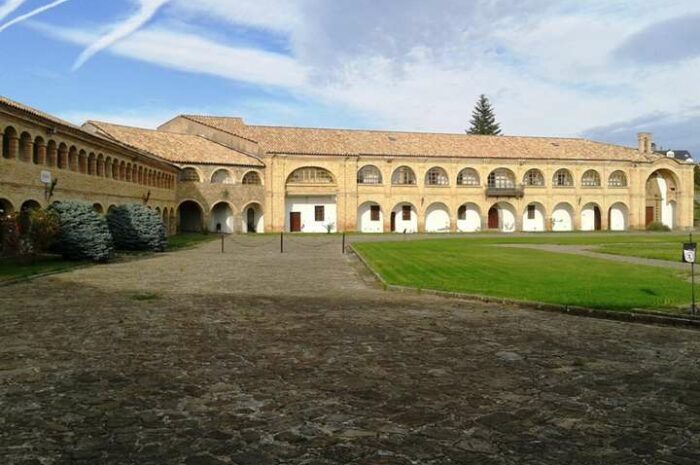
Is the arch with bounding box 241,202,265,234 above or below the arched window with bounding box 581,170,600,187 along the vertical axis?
below

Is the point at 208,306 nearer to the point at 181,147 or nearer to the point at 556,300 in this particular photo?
the point at 556,300

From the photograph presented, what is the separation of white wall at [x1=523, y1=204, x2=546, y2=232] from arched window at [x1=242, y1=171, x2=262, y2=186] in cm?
2779

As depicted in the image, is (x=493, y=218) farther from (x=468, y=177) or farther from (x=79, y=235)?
(x=79, y=235)

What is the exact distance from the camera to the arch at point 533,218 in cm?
5947

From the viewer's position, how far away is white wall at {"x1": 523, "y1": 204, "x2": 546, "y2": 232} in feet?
195

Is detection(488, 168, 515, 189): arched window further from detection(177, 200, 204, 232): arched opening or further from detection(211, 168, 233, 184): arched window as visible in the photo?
detection(177, 200, 204, 232): arched opening

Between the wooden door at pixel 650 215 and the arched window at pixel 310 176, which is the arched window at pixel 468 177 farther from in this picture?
the wooden door at pixel 650 215

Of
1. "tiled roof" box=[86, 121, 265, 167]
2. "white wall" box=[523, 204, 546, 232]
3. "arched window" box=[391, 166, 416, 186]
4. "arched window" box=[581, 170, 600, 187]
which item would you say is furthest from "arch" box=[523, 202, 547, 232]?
"tiled roof" box=[86, 121, 265, 167]

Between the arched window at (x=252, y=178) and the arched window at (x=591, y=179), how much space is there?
1314 inches

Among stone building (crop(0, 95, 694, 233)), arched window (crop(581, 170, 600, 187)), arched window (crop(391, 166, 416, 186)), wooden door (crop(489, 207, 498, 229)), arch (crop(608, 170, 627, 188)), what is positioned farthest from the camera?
arch (crop(608, 170, 627, 188))

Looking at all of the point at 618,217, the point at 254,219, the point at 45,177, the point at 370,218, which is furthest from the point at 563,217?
the point at 45,177

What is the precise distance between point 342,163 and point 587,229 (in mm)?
27577

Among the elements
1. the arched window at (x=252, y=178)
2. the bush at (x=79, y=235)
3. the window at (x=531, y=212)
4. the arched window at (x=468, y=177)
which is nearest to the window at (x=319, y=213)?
the arched window at (x=252, y=178)

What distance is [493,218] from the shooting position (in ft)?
195
